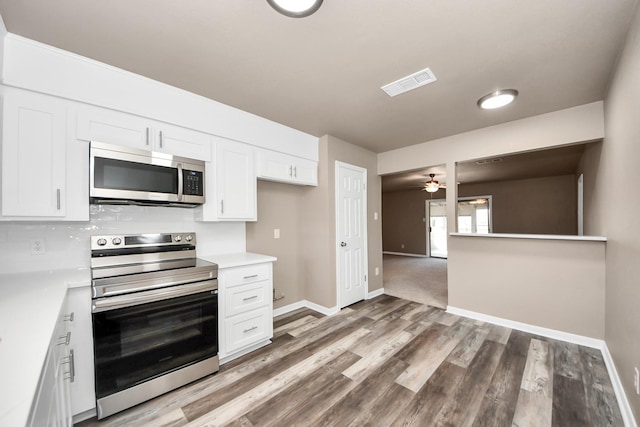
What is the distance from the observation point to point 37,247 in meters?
1.87

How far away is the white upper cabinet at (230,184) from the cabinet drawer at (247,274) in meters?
0.52

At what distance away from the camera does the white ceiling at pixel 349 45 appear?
1468 millimetres

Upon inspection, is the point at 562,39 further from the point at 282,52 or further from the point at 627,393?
the point at 627,393

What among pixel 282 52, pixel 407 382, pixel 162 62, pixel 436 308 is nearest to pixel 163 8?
pixel 162 62

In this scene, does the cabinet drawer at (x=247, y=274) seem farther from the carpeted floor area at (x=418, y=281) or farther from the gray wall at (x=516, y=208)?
the gray wall at (x=516, y=208)

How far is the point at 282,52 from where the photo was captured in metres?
1.82

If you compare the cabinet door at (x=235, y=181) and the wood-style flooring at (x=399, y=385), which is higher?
the cabinet door at (x=235, y=181)

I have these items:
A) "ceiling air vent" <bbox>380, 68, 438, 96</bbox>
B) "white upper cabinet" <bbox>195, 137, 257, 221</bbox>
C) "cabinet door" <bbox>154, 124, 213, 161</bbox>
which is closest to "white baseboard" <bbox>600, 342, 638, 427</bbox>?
"ceiling air vent" <bbox>380, 68, 438, 96</bbox>

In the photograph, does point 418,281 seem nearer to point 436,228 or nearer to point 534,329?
point 534,329

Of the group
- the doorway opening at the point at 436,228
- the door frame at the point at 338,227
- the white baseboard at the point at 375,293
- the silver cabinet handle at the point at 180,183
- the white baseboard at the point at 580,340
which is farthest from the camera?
the doorway opening at the point at 436,228

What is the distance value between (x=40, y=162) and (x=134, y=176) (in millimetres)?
509

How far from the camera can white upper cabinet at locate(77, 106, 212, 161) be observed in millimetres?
1896

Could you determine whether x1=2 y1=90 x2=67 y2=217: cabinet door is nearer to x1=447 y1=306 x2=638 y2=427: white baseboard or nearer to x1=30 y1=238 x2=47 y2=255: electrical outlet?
x1=30 y1=238 x2=47 y2=255: electrical outlet

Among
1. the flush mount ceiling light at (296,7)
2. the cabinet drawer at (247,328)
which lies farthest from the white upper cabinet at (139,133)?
the cabinet drawer at (247,328)
